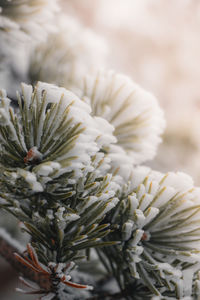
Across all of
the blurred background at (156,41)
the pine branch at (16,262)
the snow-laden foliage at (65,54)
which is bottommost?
the pine branch at (16,262)

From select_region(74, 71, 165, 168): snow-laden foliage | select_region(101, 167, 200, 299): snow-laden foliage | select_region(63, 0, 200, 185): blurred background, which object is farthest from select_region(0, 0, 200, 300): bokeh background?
select_region(101, 167, 200, 299): snow-laden foliage

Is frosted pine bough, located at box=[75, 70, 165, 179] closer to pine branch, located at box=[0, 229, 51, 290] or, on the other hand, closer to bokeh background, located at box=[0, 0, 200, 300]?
pine branch, located at box=[0, 229, 51, 290]

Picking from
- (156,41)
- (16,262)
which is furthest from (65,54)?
(156,41)

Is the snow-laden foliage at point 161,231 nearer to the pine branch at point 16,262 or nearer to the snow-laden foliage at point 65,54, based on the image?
the pine branch at point 16,262

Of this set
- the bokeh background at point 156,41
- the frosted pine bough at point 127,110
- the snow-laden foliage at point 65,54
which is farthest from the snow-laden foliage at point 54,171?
the bokeh background at point 156,41

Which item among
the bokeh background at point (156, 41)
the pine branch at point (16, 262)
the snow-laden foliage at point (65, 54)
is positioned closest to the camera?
the pine branch at point (16, 262)

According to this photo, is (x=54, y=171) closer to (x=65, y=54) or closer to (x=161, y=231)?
(x=161, y=231)

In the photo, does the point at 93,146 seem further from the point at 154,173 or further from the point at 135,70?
the point at 135,70
